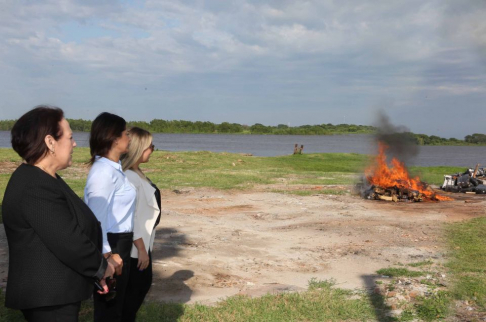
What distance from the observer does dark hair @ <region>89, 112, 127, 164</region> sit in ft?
12.3

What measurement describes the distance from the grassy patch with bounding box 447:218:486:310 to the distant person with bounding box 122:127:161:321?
151 inches

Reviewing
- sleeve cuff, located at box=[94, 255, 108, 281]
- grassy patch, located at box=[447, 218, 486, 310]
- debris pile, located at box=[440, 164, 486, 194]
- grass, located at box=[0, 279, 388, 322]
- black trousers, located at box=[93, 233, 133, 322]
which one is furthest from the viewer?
debris pile, located at box=[440, 164, 486, 194]

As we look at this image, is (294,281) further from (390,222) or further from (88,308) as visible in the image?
(390,222)

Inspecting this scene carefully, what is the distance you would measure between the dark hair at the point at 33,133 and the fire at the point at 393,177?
13746 millimetres

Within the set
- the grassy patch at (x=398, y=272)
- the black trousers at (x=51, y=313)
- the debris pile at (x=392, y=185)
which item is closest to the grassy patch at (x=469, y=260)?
the grassy patch at (x=398, y=272)

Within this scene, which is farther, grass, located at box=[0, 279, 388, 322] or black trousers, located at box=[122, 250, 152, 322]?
grass, located at box=[0, 279, 388, 322]

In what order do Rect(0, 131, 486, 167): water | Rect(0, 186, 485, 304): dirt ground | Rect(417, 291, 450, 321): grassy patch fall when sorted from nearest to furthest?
Rect(417, 291, 450, 321): grassy patch < Rect(0, 186, 485, 304): dirt ground < Rect(0, 131, 486, 167): water

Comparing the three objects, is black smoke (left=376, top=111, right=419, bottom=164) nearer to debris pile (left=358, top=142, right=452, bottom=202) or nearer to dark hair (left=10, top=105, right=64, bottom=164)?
debris pile (left=358, top=142, right=452, bottom=202)

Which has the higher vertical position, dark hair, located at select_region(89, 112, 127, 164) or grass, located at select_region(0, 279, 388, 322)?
dark hair, located at select_region(89, 112, 127, 164)

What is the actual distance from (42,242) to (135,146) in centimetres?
160

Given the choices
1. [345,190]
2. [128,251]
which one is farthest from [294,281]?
[345,190]

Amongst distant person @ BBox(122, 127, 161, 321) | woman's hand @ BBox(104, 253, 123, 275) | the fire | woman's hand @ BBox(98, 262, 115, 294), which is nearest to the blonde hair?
distant person @ BBox(122, 127, 161, 321)

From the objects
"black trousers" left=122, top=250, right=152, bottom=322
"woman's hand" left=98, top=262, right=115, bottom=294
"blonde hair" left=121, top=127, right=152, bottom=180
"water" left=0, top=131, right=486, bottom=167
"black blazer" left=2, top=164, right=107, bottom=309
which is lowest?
"water" left=0, top=131, right=486, bottom=167

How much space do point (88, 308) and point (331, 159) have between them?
33100mm
